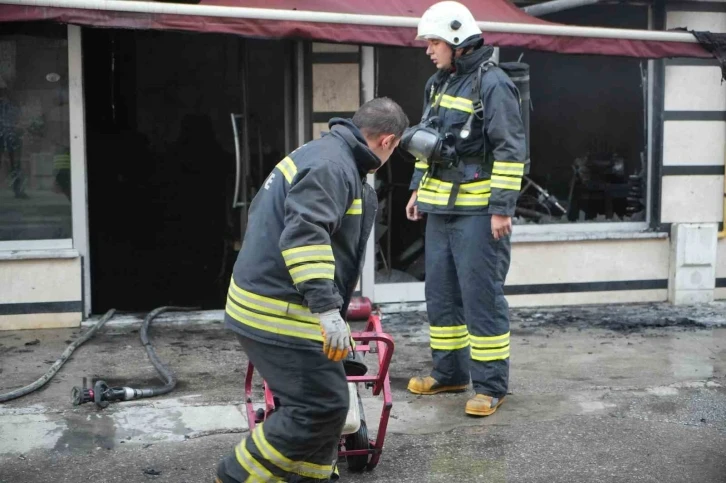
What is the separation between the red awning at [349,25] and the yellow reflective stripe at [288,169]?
99.4 inches

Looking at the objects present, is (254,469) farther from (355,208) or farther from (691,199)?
(691,199)

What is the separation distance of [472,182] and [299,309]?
74.6 inches

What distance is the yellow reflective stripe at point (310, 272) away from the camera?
3.59m

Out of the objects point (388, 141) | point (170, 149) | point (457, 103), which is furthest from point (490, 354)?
point (170, 149)

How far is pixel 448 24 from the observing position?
17.3 feet

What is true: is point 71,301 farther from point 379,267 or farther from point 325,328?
point 325,328

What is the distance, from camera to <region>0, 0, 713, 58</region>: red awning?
5.92m

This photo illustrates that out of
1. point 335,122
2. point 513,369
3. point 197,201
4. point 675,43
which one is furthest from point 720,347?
point 197,201

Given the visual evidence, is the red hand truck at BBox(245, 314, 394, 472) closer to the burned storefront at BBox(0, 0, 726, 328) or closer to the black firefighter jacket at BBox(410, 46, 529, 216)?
the black firefighter jacket at BBox(410, 46, 529, 216)

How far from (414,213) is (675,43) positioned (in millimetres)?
2690

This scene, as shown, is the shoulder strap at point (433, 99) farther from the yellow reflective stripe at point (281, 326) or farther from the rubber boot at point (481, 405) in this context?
the yellow reflective stripe at point (281, 326)

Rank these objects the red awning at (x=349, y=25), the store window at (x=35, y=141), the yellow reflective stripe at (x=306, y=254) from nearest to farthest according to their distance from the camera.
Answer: the yellow reflective stripe at (x=306, y=254), the red awning at (x=349, y=25), the store window at (x=35, y=141)

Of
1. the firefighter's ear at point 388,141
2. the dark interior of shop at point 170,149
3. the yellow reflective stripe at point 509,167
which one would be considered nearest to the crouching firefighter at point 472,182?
the yellow reflective stripe at point 509,167

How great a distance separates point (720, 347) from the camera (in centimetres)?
690
